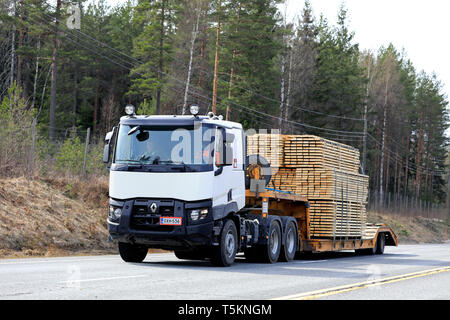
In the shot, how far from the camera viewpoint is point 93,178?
26594mm

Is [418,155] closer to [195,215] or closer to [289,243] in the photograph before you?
[289,243]

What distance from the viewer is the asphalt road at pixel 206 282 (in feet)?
31.3

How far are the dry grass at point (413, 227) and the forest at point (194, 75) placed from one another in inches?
163

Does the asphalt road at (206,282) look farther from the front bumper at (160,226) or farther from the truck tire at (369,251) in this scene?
the truck tire at (369,251)

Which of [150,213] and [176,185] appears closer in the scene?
[176,185]

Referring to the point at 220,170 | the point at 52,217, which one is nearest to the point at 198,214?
the point at 220,170

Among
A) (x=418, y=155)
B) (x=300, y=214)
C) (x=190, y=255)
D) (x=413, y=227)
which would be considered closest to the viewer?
(x=190, y=255)

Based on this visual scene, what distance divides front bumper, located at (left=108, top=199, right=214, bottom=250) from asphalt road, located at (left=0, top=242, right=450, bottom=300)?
610 mm

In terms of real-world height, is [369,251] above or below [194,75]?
below

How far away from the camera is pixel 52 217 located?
21.7m

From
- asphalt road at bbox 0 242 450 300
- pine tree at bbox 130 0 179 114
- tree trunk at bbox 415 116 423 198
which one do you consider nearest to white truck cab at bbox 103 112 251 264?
asphalt road at bbox 0 242 450 300

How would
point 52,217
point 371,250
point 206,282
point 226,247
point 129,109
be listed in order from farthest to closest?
point 371,250 < point 52,217 < point 226,247 < point 129,109 < point 206,282

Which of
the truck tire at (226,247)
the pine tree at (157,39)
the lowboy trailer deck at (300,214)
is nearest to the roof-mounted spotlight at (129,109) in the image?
the truck tire at (226,247)

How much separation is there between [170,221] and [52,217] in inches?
355
